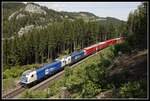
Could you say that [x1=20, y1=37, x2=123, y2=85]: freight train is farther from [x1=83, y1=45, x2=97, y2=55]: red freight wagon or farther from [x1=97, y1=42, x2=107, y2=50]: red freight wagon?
[x1=97, y1=42, x2=107, y2=50]: red freight wagon

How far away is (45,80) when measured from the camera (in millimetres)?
39938

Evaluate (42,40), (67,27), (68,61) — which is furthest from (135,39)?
(67,27)

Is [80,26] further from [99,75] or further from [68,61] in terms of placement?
[99,75]

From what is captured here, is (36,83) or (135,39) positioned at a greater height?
(135,39)

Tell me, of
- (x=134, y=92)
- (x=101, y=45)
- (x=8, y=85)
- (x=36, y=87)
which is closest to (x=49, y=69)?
(x=36, y=87)

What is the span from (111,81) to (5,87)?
18767 millimetres

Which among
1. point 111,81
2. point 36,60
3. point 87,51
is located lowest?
point 36,60

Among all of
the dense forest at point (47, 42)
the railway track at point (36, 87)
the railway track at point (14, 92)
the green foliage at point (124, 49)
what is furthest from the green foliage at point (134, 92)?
the dense forest at point (47, 42)

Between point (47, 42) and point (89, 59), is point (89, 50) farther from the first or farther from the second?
point (47, 42)

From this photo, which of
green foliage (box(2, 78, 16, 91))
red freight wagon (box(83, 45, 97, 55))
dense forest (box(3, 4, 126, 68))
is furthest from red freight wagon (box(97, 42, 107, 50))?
green foliage (box(2, 78, 16, 91))

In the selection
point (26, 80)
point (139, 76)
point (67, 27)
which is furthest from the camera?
point (67, 27)

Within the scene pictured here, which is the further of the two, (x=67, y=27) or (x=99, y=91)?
(x=67, y=27)

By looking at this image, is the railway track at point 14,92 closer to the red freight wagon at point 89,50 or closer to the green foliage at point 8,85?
the green foliage at point 8,85

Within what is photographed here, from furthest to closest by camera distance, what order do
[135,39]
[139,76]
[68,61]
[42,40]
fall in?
[42,40] < [68,61] < [135,39] < [139,76]
